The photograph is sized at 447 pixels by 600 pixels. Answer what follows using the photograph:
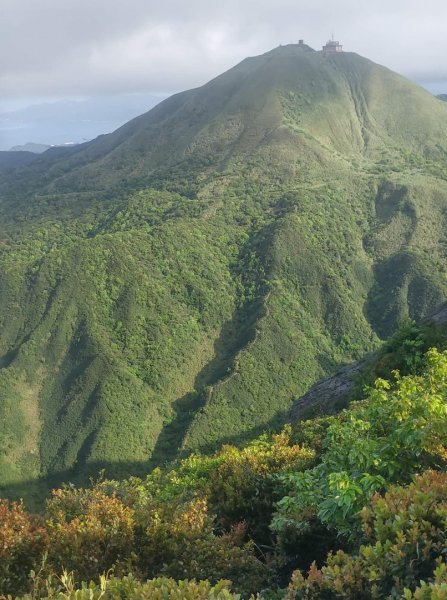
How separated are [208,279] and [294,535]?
3577 inches

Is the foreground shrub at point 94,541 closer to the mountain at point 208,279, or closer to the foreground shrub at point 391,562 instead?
the foreground shrub at point 391,562

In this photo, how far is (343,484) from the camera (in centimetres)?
806

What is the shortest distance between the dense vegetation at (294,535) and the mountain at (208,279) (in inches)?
1724

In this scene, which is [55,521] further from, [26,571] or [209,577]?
[209,577]

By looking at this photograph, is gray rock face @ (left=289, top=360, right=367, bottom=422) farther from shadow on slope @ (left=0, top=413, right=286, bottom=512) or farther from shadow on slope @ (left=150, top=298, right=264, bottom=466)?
shadow on slope @ (left=150, top=298, right=264, bottom=466)

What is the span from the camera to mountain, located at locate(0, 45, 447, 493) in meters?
75.8

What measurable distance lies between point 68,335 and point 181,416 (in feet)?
76.6

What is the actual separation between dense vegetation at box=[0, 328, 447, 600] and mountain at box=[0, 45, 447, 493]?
43791 millimetres

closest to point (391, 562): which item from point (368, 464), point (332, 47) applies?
point (368, 464)

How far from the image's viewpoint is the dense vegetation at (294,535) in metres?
6.09

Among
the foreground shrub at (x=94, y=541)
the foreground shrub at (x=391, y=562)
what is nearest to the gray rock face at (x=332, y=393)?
the foreground shrub at (x=94, y=541)

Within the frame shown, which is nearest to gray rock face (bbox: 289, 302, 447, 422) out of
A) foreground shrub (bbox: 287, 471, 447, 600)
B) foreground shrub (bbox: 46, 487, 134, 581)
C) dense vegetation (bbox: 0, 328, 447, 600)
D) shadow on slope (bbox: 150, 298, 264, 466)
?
dense vegetation (bbox: 0, 328, 447, 600)

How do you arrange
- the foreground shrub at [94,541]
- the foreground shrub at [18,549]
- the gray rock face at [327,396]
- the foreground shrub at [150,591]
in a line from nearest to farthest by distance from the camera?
the foreground shrub at [150,591], the foreground shrub at [18,549], the foreground shrub at [94,541], the gray rock face at [327,396]

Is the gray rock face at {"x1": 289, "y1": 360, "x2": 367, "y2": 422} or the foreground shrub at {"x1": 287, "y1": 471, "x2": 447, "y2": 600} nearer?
the foreground shrub at {"x1": 287, "y1": 471, "x2": 447, "y2": 600}
